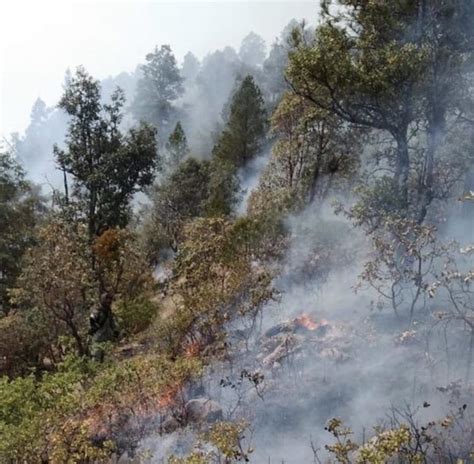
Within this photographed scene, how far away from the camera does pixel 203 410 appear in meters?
7.75

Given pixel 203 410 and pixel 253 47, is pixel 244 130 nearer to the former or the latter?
pixel 203 410

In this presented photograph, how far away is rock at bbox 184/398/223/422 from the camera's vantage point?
7641mm

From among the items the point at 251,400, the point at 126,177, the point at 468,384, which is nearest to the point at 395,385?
the point at 468,384

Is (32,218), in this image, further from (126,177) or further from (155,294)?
(155,294)

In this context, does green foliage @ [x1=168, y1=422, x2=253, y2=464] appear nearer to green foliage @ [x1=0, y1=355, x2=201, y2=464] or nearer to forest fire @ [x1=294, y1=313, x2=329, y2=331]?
green foliage @ [x1=0, y1=355, x2=201, y2=464]

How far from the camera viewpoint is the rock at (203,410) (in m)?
7.64

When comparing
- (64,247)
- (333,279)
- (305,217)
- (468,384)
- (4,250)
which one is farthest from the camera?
(4,250)

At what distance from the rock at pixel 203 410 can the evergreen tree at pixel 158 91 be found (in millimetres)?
45958

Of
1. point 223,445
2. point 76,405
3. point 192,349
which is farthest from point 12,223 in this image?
point 223,445

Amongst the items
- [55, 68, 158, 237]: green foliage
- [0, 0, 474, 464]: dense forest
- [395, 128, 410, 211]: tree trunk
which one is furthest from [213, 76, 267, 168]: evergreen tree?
[395, 128, 410, 211]: tree trunk

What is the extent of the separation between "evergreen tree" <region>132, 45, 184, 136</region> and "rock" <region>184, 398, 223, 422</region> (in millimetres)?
45958

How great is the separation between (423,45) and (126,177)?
35.9 feet

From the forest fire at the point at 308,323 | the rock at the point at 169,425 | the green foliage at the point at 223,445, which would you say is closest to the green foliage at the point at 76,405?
the rock at the point at 169,425

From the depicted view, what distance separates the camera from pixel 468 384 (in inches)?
277
